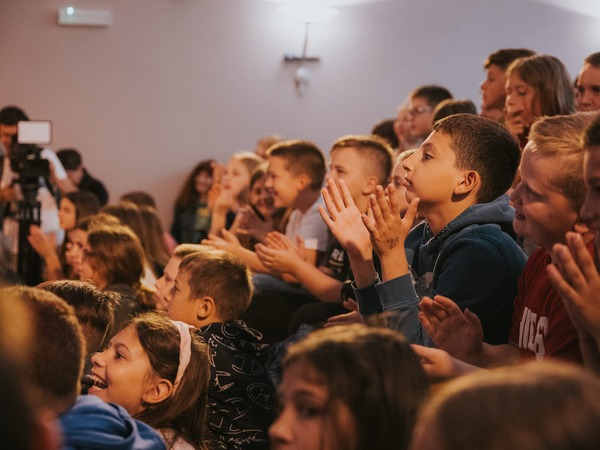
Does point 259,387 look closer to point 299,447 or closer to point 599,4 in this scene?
point 299,447

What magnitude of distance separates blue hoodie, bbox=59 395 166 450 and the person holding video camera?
315 centimetres

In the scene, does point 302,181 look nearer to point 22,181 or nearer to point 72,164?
point 22,181

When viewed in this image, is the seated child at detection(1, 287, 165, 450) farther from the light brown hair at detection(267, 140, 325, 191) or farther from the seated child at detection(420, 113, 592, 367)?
the light brown hair at detection(267, 140, 325, 191)

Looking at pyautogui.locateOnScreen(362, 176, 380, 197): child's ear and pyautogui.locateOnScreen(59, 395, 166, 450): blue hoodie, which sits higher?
pyautogui.locateOnScreen(362, 176, 380, 197): child's ear

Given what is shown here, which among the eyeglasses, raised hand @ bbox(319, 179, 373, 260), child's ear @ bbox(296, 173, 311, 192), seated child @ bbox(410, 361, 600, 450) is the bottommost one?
child's ear @ bbox(296, 173, 311, 192)

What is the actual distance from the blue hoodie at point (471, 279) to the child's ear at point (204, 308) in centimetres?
68

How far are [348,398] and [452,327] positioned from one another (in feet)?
2.08

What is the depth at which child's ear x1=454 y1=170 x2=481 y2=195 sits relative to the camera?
2.14 m

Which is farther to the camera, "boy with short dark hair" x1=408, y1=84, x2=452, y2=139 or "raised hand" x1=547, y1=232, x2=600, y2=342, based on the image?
"boy with short dark hair" x1=408, y1=84, x2=452, y2=139

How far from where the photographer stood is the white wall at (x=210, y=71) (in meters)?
6.50

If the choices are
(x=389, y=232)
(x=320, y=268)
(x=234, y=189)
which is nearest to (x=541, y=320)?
(x=389, y=232)

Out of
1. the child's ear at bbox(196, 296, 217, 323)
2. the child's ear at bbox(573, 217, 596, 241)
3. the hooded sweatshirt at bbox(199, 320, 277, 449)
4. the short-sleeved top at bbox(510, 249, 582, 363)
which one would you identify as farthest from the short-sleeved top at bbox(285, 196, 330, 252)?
the child's ear at bbox(573, 217, 596, 241)

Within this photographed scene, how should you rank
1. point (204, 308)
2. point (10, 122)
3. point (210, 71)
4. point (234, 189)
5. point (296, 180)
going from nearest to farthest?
point (204, 308) → point (296, 180) → point (234, 189) → point (10, 122) → point (210, 71)

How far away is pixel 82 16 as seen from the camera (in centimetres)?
648
